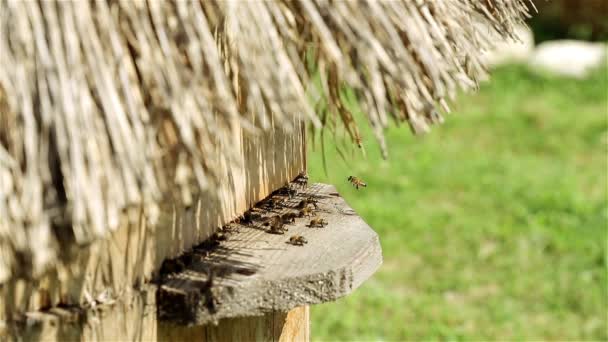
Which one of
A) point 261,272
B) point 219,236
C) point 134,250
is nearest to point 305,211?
point 219,236

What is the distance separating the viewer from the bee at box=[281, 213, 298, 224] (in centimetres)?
213

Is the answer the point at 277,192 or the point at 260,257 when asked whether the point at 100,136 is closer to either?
the point at 260,257

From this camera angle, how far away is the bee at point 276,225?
6.76 ft

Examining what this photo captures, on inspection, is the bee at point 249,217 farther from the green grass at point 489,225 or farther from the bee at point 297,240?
the green grass at point 489,225

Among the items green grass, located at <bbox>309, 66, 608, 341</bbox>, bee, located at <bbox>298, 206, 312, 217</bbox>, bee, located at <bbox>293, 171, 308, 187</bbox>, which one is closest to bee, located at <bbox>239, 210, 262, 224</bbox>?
bee, located at <bbox>298, 206, 312, 217</bbox>

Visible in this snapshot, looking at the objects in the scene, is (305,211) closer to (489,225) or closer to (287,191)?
(287,191)

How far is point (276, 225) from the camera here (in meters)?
2.08

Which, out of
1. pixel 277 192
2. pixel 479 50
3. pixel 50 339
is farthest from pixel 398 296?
pixel 50 339

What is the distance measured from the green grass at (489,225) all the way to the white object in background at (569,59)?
51cm

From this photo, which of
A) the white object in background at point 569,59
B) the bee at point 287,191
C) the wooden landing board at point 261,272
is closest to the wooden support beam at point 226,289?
the wooden landing board at point 261,272

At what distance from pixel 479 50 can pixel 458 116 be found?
240 inches

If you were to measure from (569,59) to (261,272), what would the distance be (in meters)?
7.82

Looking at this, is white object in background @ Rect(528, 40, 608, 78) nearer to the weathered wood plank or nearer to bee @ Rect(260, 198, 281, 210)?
bee @ Rect(260, 198, 281, 210)

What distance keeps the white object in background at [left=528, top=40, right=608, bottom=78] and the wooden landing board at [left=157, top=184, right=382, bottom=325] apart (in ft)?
24.2
